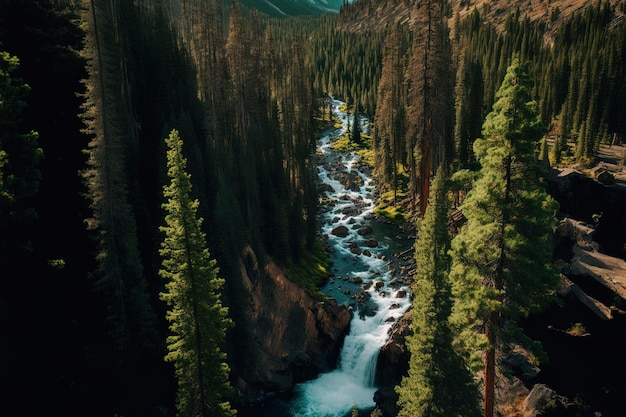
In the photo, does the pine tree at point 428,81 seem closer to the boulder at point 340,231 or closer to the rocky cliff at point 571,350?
the rocky cliff at point 571,350

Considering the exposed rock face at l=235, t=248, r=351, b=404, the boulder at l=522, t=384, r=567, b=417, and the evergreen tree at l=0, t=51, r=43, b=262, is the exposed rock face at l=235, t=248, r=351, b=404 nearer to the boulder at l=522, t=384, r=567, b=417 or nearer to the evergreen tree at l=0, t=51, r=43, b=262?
the boulder at l=522, t=384, r=567, b=417

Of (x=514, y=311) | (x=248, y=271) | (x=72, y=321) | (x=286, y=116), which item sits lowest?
(x=248, y=271)

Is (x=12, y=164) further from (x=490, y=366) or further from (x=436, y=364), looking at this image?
(x=490, y=366)

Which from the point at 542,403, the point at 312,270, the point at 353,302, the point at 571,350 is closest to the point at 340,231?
the point at 312,270

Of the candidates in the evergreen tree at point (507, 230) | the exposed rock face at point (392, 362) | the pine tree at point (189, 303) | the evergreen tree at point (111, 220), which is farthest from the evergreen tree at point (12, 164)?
the exposed rock face at point (392, 362)

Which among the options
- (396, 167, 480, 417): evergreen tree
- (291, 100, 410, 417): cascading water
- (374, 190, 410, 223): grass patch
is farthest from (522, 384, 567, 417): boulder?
(374, 190, 410, 223): grass patch

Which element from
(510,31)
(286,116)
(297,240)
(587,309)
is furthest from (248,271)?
(510,31)

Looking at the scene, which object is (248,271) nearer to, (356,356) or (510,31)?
(356,356)
